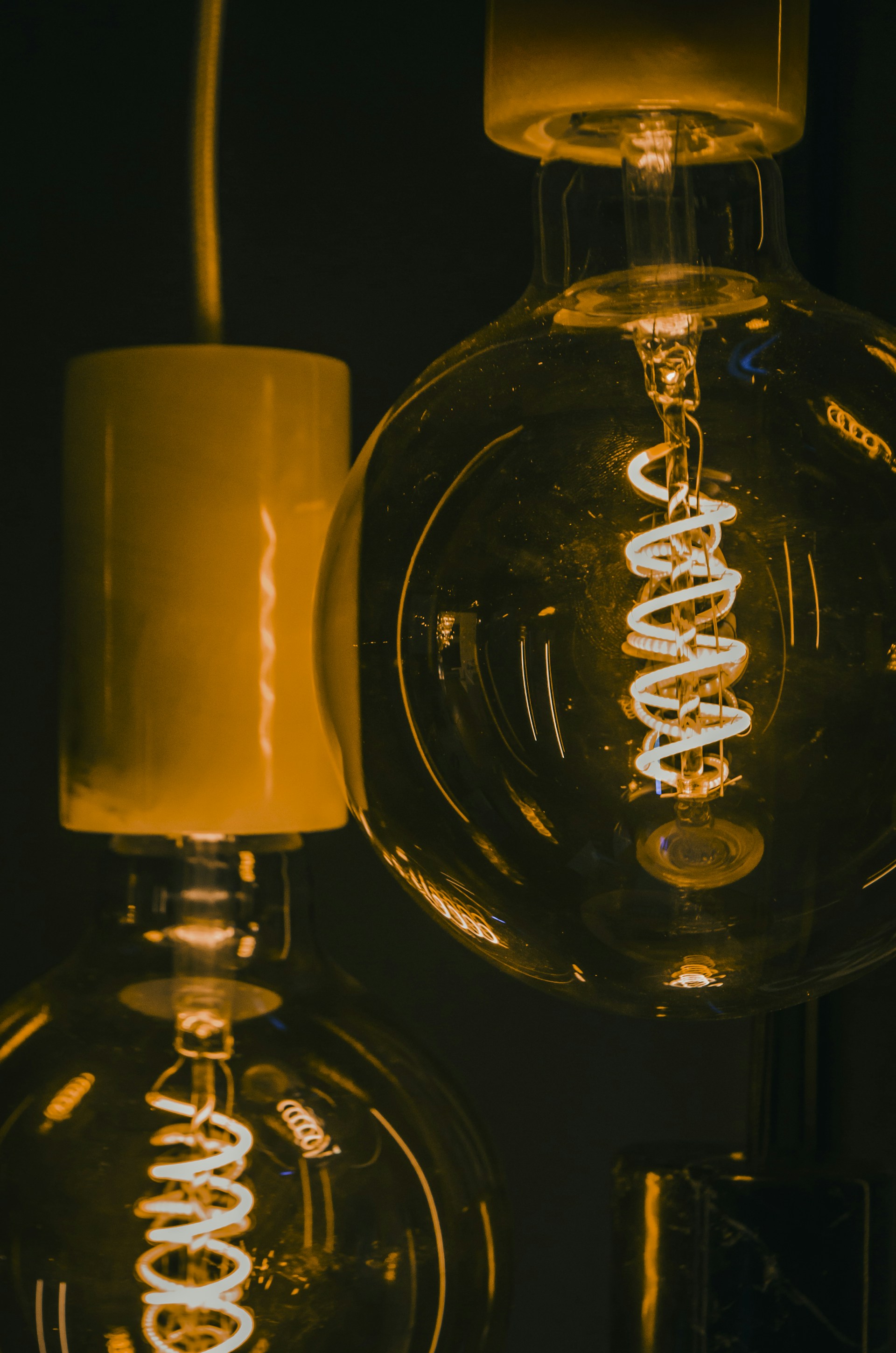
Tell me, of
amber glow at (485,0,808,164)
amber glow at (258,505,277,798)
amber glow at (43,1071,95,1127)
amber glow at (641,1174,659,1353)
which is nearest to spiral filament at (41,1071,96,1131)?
amber glow at (43,1071,95,1127)

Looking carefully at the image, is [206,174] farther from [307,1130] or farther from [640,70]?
[307,1130]

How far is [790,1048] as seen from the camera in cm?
65

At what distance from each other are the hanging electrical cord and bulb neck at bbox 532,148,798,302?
0.19 m

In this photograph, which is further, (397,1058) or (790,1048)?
(790,1048)

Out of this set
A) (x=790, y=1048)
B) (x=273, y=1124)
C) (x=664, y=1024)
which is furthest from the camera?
(x=664, y=1024)

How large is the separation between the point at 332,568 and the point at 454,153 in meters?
0.47

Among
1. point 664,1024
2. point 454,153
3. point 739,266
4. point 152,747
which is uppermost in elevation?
point 454,153

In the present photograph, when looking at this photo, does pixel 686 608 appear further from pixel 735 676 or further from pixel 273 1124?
pixel 273 1124

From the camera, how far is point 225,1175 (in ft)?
1.48

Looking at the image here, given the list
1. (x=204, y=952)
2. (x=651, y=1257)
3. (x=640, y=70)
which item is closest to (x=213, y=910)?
(x=204, y=952)

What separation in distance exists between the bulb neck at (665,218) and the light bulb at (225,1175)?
0.28 m

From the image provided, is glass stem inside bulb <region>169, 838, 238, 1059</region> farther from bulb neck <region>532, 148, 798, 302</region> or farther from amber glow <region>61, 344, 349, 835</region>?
bulb neck <region>532, 148, 798, 302</region>

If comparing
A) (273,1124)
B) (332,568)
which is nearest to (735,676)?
(332,568)

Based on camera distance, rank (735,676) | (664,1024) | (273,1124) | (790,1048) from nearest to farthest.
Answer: (735,676) → (273,1124) → (790,1048) → (664,1024)
